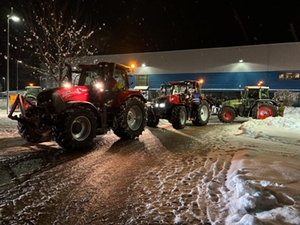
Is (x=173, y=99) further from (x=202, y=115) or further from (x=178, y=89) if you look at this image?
(x=202, y=115)

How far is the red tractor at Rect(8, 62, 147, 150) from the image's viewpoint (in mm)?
7414

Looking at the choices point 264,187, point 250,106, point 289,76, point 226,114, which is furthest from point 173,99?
point 289,76

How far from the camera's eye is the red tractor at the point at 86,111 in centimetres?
741

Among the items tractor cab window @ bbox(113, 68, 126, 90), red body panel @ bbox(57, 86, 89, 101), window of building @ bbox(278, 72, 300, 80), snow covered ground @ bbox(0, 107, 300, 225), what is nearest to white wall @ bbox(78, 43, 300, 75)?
window of building @ bbox(278, 72, 300, 80)

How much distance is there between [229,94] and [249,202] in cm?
3373

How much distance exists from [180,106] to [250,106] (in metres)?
5.67

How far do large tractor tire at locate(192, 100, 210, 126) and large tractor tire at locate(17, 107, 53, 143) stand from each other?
778 centimetres

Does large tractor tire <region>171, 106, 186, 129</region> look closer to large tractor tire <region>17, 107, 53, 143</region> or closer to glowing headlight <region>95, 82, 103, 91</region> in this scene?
glowing headlight <region>95, 82, 103, 91</region>

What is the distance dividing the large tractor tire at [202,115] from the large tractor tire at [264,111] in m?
3.11

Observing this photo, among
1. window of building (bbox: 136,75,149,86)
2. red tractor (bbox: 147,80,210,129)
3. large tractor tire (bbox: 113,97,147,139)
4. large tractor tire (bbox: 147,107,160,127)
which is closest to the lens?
large tractor tire (bbox: 113,97,147,139)

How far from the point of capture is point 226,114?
16.5 meters

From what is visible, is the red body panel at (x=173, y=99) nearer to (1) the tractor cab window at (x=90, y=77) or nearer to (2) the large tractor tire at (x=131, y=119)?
(2) the large tractor tire at (x=131, y=119)

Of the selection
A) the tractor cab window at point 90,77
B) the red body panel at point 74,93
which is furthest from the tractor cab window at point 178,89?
the red body panel at point 74,93

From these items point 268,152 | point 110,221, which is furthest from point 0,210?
point 268,152
